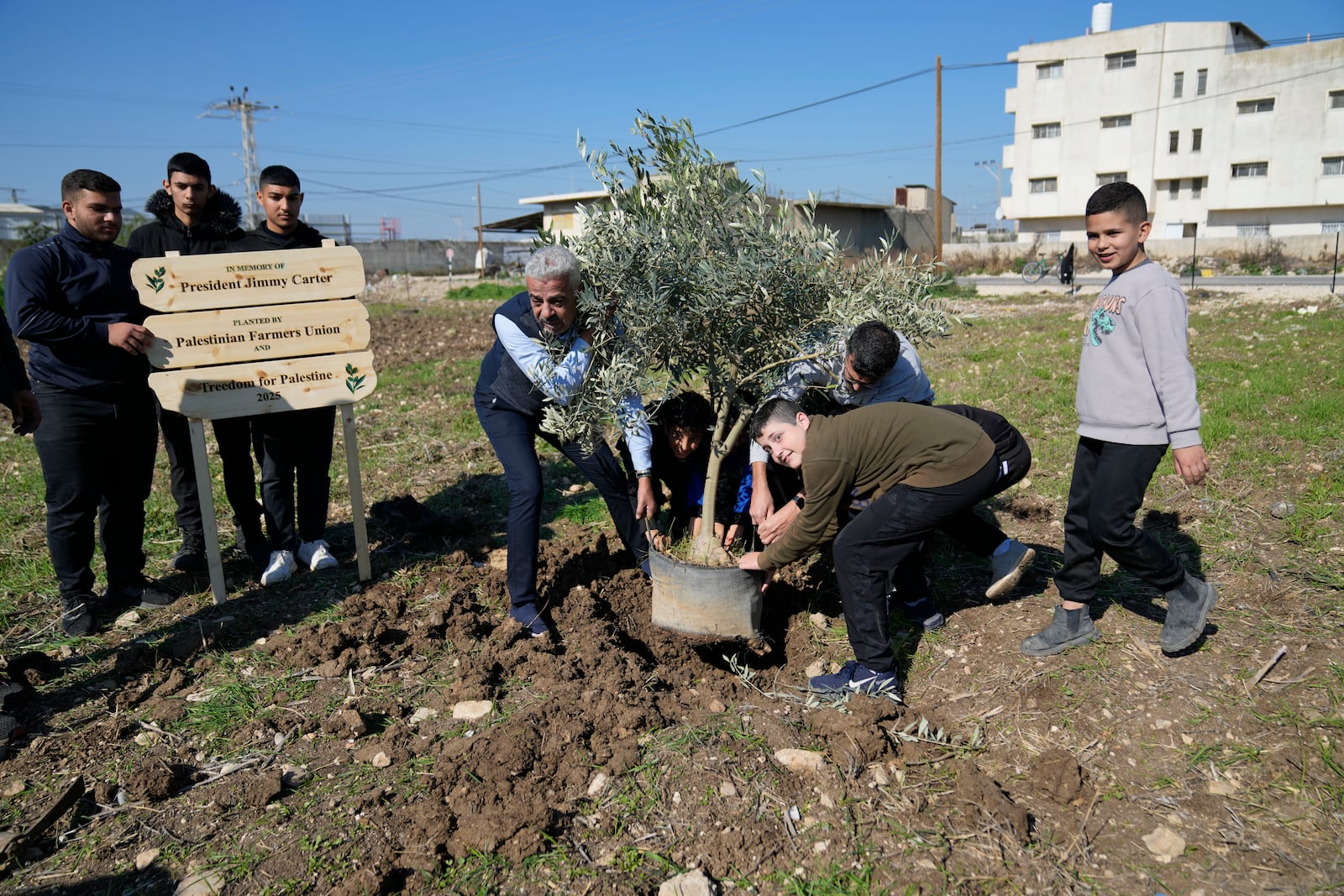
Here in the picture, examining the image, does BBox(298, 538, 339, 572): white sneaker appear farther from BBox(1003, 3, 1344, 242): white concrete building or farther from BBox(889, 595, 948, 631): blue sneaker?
BBox(1003, 3, 1344, 242): white concrete building

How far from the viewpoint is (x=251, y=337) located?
478cm

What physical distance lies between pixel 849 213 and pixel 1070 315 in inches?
913

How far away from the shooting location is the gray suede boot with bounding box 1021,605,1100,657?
3928 mm

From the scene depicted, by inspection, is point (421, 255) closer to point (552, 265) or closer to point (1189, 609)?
point (552, 265)

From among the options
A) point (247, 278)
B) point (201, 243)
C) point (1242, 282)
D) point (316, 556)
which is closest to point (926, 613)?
point (316, 556)

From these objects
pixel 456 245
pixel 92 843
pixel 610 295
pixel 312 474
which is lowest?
pixel 92 843

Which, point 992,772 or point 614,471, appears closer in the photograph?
point 992,772

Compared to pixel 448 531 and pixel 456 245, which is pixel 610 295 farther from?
pixel 456 245

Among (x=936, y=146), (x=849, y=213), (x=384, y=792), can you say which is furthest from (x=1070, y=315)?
(x=849, y=213)

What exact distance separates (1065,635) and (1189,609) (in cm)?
53

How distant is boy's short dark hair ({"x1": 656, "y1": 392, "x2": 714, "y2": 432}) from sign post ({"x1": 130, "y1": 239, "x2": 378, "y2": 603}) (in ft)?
5.84

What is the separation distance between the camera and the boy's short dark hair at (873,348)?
3.79 meters

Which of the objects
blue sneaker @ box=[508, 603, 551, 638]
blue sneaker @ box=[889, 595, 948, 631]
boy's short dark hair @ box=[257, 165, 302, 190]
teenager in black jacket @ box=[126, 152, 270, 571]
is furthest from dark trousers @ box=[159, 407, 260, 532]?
blue sneaker @ box=[889, 595, 948, 631]

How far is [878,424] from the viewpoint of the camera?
3.70 m
